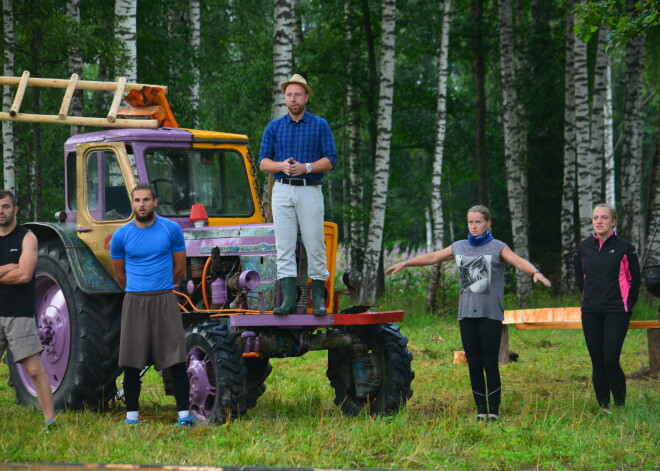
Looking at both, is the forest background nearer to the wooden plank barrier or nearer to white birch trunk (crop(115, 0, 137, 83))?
white birch trunk (crop(115, 0, 137, 83))

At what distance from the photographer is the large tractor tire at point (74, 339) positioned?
889 cm

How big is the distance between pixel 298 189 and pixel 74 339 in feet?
8.01

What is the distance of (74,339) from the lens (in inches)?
356

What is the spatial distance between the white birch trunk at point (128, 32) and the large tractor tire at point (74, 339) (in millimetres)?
6127

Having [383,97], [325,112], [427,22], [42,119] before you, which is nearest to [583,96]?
[383,97]

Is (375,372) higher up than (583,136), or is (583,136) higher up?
(583,136)

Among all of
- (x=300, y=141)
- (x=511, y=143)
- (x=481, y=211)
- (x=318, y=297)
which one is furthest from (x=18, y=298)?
(x=511, y=143)

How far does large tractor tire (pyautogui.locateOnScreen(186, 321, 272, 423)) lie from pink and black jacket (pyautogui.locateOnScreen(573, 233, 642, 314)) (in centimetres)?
297

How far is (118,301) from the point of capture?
916cm

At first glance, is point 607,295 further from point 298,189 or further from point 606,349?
point 298,189

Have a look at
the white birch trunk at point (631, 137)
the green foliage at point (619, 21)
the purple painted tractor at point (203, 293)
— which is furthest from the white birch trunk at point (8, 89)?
the white birch trunk at point (631, 137)

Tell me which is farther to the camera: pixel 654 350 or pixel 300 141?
pixel 654 350

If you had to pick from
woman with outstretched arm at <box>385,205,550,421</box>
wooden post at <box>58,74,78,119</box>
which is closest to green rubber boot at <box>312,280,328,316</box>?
woman with outstretched arm at <box>385,205,550,421</box>

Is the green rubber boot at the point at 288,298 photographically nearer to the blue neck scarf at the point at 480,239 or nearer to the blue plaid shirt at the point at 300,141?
the blue plaid shirt at the point at 300,141
